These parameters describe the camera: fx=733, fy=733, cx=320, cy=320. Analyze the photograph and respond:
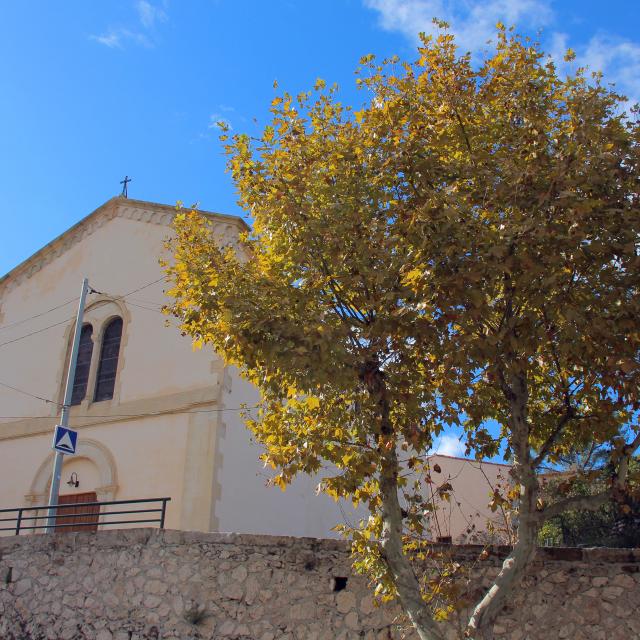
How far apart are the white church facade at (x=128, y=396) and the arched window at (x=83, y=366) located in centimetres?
3

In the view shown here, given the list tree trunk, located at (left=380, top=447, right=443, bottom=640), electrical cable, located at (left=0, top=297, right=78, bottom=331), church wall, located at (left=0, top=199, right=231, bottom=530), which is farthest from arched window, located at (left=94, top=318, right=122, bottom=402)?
tree trunk, located at (left=380, top=447, right=443, bottom=640)

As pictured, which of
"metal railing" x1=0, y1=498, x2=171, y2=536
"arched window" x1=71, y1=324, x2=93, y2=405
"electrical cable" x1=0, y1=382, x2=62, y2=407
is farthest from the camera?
"electrical cable" x1=0, y1=382, x2=62, y2=407

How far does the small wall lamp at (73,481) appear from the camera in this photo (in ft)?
48.9

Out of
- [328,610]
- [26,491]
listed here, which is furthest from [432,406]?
[26,491]

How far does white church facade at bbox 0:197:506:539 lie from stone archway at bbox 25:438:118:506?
0.03m

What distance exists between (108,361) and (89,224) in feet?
12.7

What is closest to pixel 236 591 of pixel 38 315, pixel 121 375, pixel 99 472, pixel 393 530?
pixel 393 530

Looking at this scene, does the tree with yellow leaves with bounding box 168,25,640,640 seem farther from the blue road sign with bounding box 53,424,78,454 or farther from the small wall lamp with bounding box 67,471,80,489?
the small wall lamp with bounding box 67,471,80,489

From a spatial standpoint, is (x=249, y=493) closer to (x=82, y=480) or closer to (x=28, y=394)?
(x=82, y=480)

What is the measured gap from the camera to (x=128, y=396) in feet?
49.4

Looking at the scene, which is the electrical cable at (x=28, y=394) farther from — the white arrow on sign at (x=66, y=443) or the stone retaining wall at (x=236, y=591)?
the stone retaining wall at (x=236, y=591)

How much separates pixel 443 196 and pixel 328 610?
16.1 feet

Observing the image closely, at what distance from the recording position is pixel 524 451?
656 cm

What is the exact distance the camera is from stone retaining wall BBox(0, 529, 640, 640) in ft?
25.0
